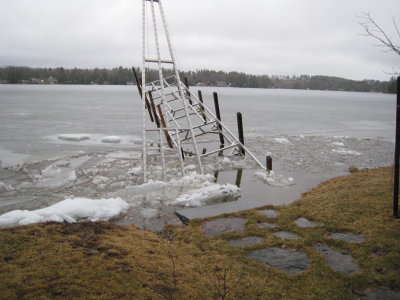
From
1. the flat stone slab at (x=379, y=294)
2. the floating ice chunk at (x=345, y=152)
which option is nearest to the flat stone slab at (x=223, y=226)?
the flat stone slab at (x=379, y=294)

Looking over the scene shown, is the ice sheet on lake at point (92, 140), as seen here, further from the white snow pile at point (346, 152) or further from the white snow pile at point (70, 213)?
the white snow pile at point (70, 213)

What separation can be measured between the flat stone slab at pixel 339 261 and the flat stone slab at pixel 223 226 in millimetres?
1558

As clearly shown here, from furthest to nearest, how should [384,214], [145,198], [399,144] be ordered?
[145,198]
[384,214]
[399,144]

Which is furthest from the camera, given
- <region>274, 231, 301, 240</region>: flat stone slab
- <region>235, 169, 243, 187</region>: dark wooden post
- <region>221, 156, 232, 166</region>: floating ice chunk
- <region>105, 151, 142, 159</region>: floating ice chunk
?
<region>105, 151, 142, 159</region>: floating ice chunk

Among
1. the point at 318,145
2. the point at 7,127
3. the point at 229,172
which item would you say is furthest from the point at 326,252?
the point at 7,127

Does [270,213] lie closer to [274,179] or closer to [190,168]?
[274,179]

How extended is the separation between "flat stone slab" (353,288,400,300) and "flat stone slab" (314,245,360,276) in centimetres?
41

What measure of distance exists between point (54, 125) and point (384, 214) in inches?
1041

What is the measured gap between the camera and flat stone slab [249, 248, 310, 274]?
507cm

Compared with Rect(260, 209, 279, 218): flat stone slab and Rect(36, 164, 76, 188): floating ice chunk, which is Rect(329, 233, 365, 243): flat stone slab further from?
Rect(36, 164, 76, 188): floating ice chunk

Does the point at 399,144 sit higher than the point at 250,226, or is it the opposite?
the point at 399,144

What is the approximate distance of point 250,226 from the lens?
6.63 meters

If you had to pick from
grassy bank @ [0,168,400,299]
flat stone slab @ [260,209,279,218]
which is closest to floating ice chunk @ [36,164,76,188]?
grassy bank @ [0,168,400,299]

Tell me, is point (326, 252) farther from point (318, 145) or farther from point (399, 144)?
point (318, 145)
